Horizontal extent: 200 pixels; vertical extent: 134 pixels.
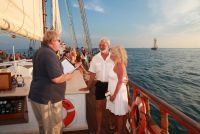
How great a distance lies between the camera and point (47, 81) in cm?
267

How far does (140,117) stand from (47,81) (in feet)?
5.35

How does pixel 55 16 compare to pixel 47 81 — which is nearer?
pixel 47 81

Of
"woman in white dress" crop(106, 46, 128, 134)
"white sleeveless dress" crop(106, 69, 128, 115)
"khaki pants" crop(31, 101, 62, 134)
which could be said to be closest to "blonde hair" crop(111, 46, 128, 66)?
"woman in white dress" crop(106, 46, 128, 134)

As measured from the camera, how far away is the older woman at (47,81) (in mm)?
2576

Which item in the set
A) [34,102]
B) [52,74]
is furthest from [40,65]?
[34,102]

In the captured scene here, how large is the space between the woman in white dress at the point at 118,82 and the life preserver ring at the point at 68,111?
0.88 meters

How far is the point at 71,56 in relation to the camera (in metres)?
8.23

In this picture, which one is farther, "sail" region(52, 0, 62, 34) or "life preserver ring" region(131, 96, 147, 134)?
"sail" region(52, 0, 62, 34)

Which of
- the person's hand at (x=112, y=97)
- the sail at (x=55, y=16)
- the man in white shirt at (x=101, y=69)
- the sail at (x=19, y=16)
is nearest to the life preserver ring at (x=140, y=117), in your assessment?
the person's hand at (x=112, y=97)

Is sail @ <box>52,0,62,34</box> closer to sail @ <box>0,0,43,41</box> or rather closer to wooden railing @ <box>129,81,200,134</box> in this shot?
sail @ <box>0,0,43,41</box>

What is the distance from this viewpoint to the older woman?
8.45 ft

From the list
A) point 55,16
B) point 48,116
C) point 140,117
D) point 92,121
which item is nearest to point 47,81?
point 48,116

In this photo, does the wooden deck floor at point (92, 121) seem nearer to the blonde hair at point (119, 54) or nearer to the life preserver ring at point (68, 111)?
the life preserver ring at point (68, 111)

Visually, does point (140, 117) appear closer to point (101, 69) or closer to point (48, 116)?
point (101, 69)
